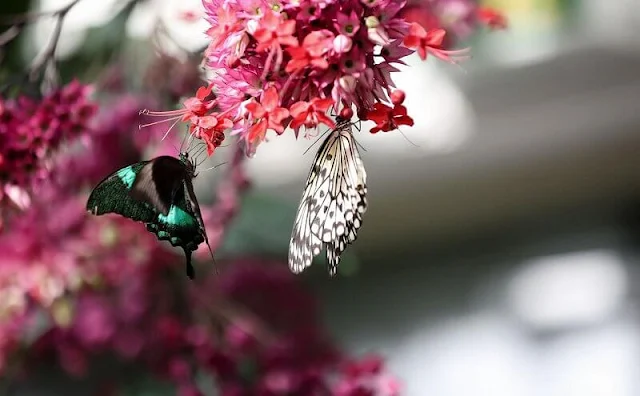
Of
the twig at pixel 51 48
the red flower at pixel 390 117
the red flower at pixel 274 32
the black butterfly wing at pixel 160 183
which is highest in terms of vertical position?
the twig at pixel 51 48

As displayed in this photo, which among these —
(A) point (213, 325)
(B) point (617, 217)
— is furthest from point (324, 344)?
(B) point (617, 217)

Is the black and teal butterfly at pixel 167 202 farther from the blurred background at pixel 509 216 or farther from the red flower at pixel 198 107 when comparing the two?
the blurred background at pixel 509 216

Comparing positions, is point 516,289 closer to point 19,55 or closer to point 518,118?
point 518,118

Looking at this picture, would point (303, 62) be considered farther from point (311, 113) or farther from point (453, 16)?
point (453, 16)

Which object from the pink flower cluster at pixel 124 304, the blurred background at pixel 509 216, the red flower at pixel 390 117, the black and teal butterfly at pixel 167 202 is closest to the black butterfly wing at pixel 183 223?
the black and teal butterfly at pixel 167 202

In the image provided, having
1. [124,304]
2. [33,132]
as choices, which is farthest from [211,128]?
[124,304]

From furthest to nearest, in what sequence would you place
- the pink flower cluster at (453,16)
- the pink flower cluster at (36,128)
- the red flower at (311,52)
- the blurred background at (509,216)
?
1. the blurred background at (509,216)
2. the pink flower cluster at (453,16)
3. the pink flower cluster at (36,128)
4. the red flower at (311,52)

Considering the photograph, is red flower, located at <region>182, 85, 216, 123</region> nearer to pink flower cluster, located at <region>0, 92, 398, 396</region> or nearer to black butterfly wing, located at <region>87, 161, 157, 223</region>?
black butterfly wing, located at <region>87, 161, 157, 223</region>
